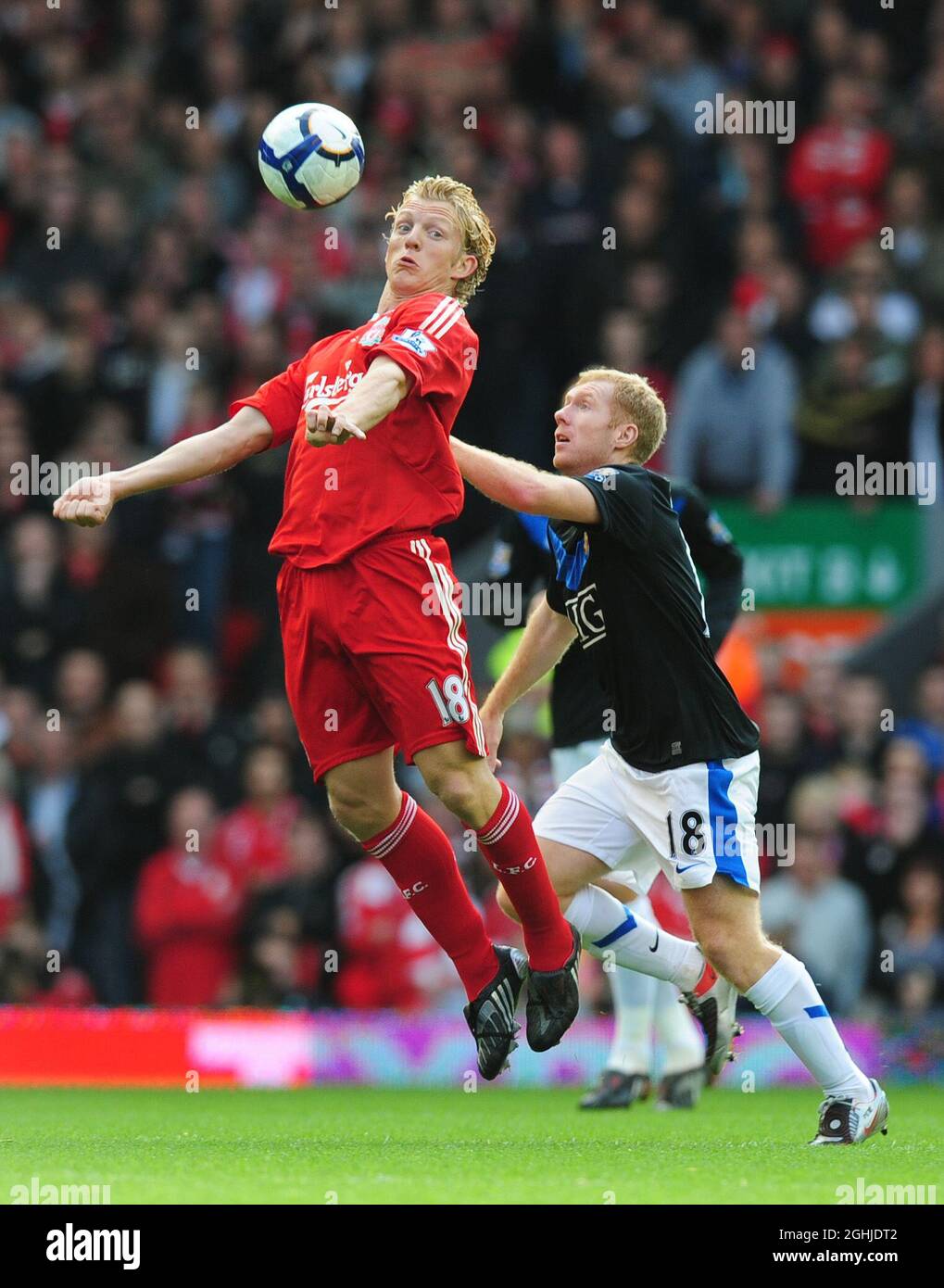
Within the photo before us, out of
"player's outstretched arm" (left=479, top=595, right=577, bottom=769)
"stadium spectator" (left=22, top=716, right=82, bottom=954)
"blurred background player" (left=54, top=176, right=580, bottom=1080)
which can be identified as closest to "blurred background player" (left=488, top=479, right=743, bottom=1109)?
"player's outstretched arm" (left=479, top=595, right=577, bottom=769)

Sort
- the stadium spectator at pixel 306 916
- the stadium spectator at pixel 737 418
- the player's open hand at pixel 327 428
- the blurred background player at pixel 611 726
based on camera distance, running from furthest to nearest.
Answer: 1. the stadium spectator at pixel 737 418
2. the stadium spectator at pixel 306 916
3. the blurred background player at pixel 611 726
4. the player's open hand at pixel 327 428

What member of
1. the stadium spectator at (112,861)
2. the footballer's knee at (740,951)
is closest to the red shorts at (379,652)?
the footballer's knee at (740,951)

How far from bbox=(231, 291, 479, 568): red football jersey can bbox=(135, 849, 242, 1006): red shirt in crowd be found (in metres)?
4.84

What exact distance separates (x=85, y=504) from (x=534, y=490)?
1168 mm

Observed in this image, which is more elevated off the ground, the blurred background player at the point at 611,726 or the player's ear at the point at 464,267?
the player's ear at the point at 464,267

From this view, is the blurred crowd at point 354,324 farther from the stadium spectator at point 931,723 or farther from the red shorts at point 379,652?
the red shorts at point 379,652

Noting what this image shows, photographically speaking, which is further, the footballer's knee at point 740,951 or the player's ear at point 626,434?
the player's ear at point 626,434

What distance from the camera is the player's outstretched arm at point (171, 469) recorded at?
5.47 metres

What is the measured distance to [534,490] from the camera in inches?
225

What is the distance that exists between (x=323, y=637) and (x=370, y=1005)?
4.70 meters

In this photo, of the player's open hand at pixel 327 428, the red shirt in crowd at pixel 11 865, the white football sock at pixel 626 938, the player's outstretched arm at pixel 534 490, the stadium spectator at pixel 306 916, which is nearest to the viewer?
the player's open hand at pixel 327 428

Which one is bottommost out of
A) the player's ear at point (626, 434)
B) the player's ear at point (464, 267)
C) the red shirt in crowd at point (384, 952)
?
the red shirt in crowd at point (384, 952)

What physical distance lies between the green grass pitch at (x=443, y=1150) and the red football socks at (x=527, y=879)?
55 centimetres

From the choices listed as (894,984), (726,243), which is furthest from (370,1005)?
(726,243)
